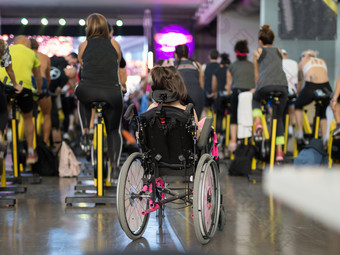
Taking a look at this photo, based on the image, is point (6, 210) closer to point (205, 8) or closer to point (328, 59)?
point (328, 59)

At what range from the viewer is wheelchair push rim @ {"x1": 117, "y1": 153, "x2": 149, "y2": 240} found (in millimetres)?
2869

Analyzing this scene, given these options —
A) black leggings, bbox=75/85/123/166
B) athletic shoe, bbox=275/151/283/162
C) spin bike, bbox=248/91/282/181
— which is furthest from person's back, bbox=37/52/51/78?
athletic shoe, bbox=275/151/283/162

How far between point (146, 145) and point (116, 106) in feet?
4.02

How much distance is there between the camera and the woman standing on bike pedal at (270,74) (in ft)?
18.5

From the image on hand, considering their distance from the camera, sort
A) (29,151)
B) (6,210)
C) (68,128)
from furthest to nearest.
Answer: (68,128) → (29,151) → (6,210)

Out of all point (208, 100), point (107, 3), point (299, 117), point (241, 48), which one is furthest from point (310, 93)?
point (107, 3)

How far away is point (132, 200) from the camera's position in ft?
10.0

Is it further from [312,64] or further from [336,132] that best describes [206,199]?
[312,64]

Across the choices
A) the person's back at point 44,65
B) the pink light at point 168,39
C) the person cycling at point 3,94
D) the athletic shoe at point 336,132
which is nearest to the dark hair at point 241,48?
the athletic shoe at point 336,132

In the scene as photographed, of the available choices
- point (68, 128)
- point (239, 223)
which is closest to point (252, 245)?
point (239, 223)

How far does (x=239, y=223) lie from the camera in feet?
12.0

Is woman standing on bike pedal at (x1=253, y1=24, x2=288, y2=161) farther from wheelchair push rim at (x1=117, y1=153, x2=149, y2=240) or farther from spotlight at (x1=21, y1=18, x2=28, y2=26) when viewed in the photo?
spotlight at (x1=21, y1=18, x2=28, y2=26)

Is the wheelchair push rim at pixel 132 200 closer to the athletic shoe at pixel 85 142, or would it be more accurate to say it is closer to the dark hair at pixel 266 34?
the athletic shoe at pixel 85 142

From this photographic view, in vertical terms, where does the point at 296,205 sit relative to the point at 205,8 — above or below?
below
